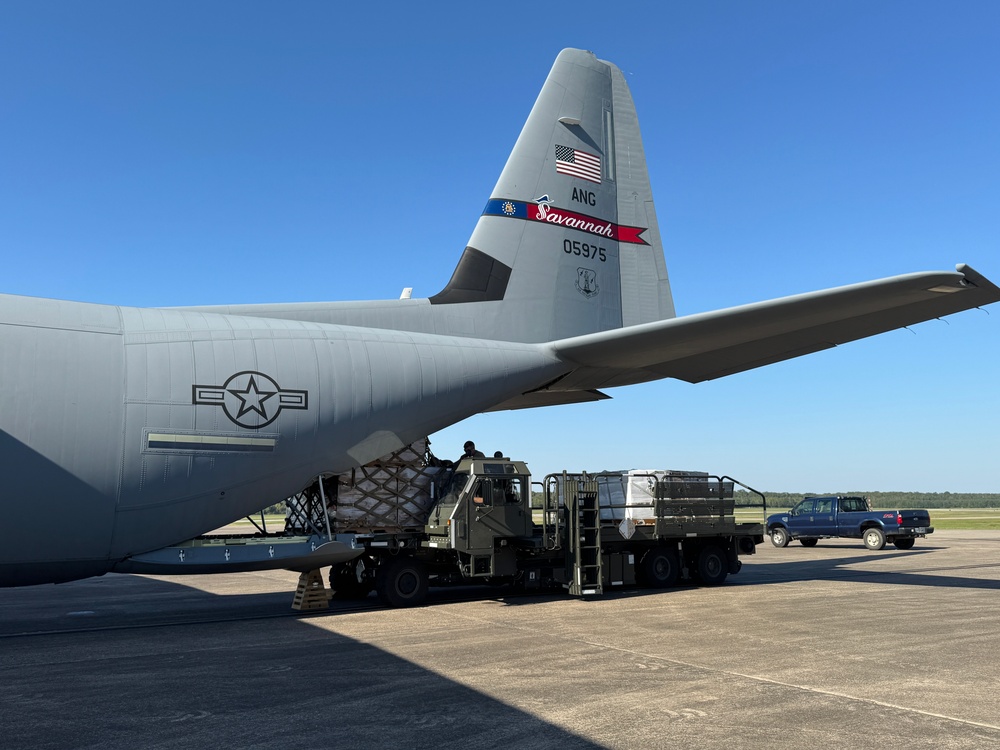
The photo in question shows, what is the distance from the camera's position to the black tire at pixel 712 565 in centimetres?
1705

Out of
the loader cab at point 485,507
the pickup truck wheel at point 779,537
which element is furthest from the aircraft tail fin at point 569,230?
the pickup truck wheel at point 779,537

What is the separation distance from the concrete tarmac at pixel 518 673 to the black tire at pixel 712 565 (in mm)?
1596

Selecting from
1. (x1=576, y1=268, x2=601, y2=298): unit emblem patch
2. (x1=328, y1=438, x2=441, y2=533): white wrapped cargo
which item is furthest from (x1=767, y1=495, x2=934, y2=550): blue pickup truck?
(x1=328, y1=438, x2=441, y2=533): white wrapped cargo

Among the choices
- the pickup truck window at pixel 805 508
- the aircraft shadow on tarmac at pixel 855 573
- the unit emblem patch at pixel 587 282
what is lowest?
the aircraft shadow on tarmac at pixel 855 573

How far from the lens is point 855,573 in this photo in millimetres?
19500

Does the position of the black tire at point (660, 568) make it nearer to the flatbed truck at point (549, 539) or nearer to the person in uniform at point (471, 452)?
the flatbed truck at point (549, 539)

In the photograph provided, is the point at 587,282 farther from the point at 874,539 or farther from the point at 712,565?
the point at 874,539

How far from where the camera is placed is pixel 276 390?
12.2m

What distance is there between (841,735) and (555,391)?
1111cm

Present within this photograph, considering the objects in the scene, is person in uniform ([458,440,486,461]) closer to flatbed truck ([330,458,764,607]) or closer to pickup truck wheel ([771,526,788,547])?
flatbed truck ([330,458,764,607])

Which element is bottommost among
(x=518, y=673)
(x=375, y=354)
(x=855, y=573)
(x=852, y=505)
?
(x=855, y=573)

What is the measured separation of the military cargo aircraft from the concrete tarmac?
197 cm

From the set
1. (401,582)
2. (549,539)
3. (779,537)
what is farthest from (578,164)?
(779,537)

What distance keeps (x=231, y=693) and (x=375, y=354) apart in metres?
6.57
